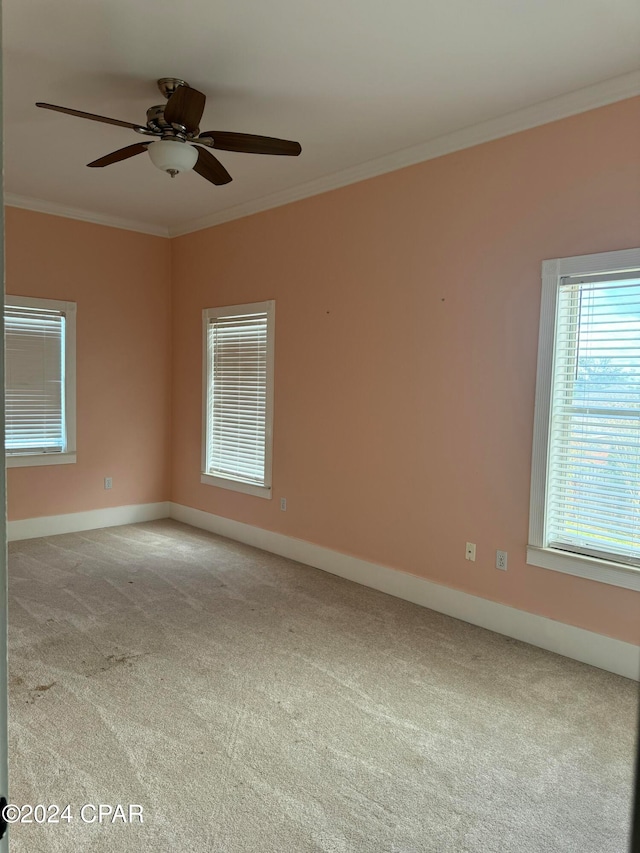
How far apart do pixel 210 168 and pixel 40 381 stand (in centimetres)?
294

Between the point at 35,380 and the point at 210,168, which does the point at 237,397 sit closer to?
the point at 35,380

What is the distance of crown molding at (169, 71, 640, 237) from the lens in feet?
10.1

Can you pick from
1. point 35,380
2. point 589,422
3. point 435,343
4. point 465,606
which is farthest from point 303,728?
point 35,380

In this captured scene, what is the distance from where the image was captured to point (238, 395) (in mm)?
5570

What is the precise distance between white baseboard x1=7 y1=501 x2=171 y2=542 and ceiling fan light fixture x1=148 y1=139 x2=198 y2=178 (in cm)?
364

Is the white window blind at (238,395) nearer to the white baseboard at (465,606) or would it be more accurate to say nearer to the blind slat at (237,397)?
the blind slat at (237,397)

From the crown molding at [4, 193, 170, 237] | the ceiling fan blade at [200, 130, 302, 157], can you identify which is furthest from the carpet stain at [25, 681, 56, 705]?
the crown molding at [4, 193, 170, 237]

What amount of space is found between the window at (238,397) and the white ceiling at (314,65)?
1.54m

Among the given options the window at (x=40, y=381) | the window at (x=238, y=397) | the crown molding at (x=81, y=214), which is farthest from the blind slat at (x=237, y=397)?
the window at (x=40, y=381)

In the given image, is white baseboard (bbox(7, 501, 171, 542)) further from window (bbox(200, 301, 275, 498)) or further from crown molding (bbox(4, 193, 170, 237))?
crown molding (bbox(4, 193, 170, 237))

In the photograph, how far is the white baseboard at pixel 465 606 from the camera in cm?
318

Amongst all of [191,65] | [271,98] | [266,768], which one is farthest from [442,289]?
[266,768]

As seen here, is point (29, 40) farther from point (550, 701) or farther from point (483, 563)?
point (550, 701)

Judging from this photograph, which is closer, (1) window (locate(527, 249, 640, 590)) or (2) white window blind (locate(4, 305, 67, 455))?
(1) window (locate(527, 249, 640, 590))
